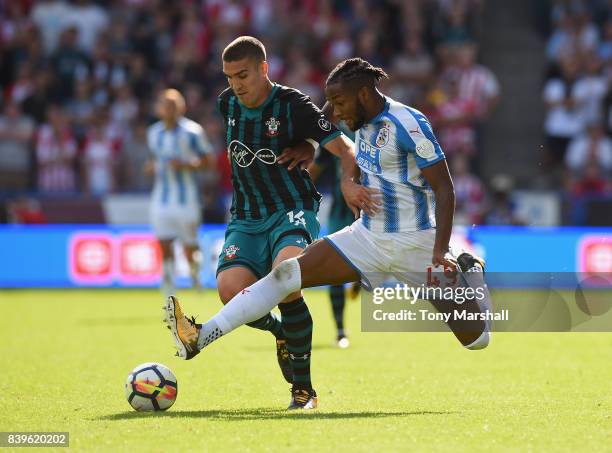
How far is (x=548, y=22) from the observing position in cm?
2217

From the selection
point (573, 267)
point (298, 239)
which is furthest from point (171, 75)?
point (298, 239)

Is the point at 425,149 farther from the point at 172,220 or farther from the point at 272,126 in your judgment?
the point at 172,220

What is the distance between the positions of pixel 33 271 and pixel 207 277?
2643 millimetres

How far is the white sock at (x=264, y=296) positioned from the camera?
6797 mm

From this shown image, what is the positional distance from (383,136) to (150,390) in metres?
2.03

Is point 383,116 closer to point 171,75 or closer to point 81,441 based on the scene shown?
point 81,441

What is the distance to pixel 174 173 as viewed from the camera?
576 inches

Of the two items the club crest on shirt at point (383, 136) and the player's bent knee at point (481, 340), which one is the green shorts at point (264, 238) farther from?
the player's bent knee at point (481, 340)

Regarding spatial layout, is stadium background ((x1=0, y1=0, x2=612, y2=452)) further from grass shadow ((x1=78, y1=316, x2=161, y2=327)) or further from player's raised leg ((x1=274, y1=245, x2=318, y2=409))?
player's raised leg ((x1=274, y1=245, x2=318, y2=409))

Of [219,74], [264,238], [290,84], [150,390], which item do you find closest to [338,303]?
[264,238]

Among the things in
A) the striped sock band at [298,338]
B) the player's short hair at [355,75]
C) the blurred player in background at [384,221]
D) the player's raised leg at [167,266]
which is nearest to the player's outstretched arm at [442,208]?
the blurred player in background at [384,221]

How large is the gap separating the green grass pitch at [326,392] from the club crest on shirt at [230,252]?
2.97 ft

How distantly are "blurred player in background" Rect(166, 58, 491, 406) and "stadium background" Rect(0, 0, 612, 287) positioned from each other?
32.5ft

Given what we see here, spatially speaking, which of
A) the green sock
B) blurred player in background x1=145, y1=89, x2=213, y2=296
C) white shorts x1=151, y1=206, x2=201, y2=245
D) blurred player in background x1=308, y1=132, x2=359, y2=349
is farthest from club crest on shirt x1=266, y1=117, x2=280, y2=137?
white shorts x1=151, y1=206, x2=201, y2=245
